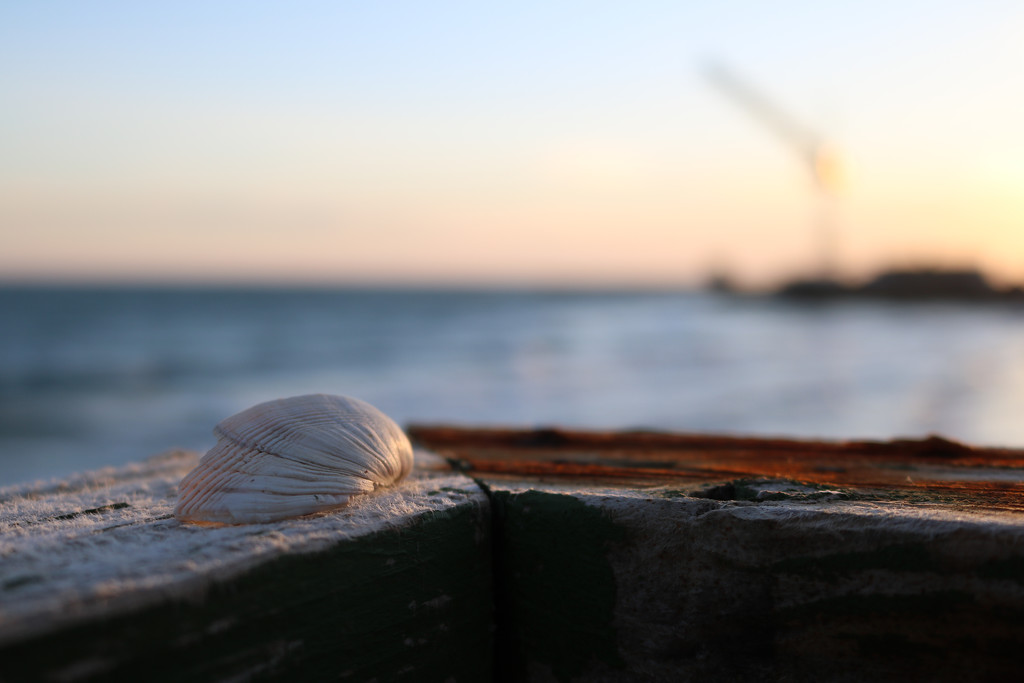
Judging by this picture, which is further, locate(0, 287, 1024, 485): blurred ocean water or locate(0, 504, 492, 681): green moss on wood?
locate(0, 287, 1024, 485): blurred ocean water

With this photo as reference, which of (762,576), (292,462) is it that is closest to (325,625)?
(292,462)

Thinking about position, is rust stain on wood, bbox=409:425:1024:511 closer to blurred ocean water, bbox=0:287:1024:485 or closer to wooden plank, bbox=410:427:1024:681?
Answer: wooden plank, bbox=410:427:1024:681

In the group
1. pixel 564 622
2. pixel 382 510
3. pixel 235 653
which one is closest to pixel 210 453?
pixel 382 510

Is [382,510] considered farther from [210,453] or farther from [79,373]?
[79,373]

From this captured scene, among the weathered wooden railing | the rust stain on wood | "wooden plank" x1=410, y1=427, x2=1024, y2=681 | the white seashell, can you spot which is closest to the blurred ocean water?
the rust stain on wood

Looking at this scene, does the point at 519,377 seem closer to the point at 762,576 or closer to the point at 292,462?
the point at 292,462

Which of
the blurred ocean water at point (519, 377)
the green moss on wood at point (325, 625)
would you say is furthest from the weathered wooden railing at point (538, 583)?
the blurred ocean water at point (519, 377)
